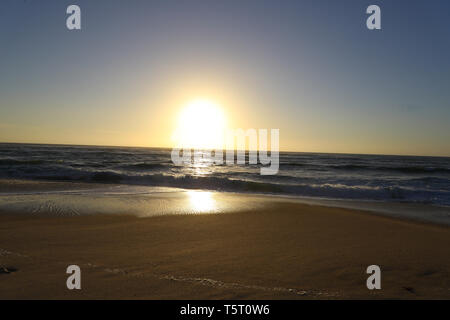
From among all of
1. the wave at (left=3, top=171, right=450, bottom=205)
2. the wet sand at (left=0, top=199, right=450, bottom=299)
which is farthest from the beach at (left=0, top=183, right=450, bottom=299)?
the wave at (left=3, top=171, right=450, bottom=205)

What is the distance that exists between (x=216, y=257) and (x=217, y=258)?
Answer: 46 mm

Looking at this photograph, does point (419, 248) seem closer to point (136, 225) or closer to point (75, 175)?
point (136, 225)

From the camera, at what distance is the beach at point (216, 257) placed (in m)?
3.38

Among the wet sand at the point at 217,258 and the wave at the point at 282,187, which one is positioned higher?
the wet sand at the point at 217,258

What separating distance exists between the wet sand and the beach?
0.02m

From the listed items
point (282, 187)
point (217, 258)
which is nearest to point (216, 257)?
point (217, 258)

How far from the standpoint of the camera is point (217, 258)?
4.46 m

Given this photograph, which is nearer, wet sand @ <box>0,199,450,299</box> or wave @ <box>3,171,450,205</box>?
wet sand @ <box>0,199,450,299</box>

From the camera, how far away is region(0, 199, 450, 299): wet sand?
11.1ft

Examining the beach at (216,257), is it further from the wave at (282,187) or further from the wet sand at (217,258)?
the wave at (282,187)

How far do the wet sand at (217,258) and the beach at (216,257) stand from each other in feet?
0.05

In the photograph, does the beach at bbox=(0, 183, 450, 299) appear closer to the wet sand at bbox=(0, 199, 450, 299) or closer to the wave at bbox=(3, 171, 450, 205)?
the wet sand at bbox=(0, 199, 450, 299)

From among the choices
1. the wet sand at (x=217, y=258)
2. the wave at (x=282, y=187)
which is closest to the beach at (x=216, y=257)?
the wet sand at (x=217, y=258)

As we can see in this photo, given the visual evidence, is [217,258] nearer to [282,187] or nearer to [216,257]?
[216,257]
